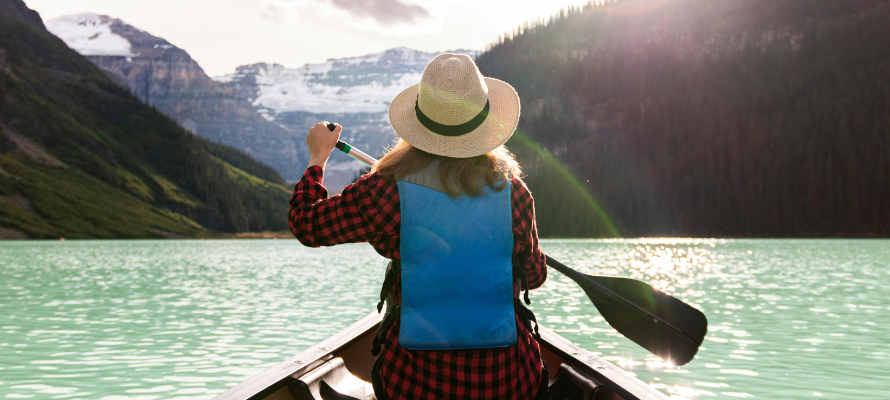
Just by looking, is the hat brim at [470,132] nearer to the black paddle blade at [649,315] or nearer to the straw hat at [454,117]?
the straw hat at [454,117]

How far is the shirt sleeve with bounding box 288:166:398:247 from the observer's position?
9.95ft

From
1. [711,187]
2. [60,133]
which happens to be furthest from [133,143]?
[711,187]

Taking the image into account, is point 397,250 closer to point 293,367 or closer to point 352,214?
point 352,214

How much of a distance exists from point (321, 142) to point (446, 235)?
0.92 metres

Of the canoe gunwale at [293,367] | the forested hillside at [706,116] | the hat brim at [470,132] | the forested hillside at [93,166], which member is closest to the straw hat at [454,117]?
the hat brim at [470,132]

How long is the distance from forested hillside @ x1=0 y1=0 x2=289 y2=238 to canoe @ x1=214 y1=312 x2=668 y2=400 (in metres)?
141

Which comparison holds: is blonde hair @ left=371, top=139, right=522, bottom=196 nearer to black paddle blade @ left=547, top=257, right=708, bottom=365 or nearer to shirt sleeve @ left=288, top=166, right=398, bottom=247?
shirt sleeve @ left=288, top=166, right=398, bottom=247

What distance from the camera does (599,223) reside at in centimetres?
12125

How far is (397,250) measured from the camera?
3.17 metres

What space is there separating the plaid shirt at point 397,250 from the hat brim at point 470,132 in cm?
25

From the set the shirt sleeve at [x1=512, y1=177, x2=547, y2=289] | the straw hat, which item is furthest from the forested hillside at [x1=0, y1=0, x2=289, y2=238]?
the shirt sleeve at [x1=512, y1=177, x2=547, y2=289]

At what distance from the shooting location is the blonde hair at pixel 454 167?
3.04 metres

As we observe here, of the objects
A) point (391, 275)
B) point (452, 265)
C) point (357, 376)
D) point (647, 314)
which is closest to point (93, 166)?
point (357, 376)

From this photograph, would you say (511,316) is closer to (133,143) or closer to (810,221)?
(810,221)
